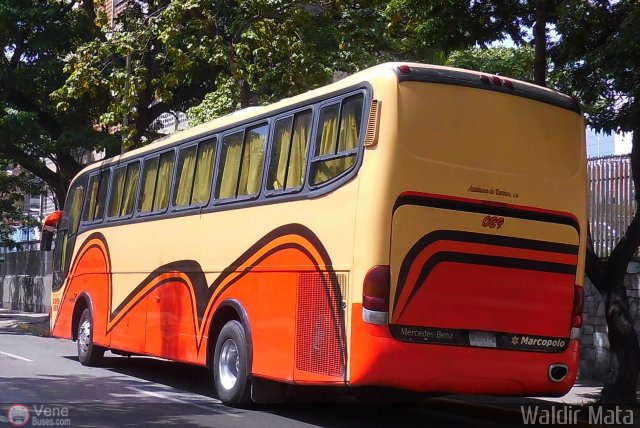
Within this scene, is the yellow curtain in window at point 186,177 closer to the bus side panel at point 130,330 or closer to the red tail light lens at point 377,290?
the bus side panel at point 130,330

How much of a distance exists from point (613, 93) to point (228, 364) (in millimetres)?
5629

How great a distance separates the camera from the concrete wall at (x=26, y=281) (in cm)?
3600

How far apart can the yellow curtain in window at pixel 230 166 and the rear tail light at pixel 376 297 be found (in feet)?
11.0

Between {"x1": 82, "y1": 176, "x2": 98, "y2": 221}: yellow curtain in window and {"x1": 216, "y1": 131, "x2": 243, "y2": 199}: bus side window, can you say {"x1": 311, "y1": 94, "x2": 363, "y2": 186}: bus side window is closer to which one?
{"x1": 216, "y1": 131, "x2": 243, "y2": 199}: bus side window

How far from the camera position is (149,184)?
14023mm

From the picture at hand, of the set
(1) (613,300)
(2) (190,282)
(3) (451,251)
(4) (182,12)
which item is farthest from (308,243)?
(4) (182,12)

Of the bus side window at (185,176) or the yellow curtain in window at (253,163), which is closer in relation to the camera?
the yellow curtain in window at (253,163)

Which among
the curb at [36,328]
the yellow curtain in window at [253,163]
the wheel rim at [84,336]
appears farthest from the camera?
the curb at [36,328]

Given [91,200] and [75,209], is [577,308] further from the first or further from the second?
[75,209]

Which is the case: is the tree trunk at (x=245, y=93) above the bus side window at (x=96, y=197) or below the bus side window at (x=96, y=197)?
above

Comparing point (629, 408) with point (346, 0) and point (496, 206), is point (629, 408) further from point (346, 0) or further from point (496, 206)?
point (346, 0)

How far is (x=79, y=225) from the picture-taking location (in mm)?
16844

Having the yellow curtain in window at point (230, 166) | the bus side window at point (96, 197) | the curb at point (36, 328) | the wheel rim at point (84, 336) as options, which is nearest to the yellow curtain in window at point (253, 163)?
the yellow curtain in window at point (230, 166)

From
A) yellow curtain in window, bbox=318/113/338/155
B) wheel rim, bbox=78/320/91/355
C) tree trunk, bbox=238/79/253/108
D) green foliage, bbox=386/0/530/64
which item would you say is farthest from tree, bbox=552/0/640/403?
wheel rim, bbox=78/320/91/355
